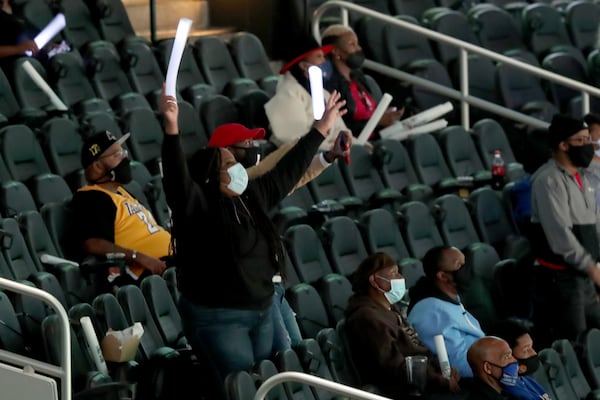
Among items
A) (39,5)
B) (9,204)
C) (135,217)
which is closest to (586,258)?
(135,217)

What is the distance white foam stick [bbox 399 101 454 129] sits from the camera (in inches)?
351

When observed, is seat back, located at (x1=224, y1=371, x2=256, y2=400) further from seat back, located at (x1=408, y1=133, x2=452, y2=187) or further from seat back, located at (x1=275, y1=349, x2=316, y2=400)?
seat back, located at (x1=408, y1=133, x2=452, y2=187)

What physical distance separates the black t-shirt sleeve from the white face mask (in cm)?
111

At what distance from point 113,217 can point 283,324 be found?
3.33ft

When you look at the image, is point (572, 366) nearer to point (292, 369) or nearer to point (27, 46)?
point (292, 369)

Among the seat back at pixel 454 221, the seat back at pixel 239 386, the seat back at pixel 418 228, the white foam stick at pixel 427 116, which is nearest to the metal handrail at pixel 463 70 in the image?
the white foam stick at pixel 427 116

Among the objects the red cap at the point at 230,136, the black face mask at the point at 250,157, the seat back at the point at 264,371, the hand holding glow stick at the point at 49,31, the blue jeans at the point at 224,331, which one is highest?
the red cap at the point at 230,136

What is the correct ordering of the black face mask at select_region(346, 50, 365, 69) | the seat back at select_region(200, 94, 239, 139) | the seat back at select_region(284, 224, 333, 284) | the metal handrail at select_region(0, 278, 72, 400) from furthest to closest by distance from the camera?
1. the black face mask at select_region(346, 50, 365, 69)
2. the seat back at select_region(200, 94, 239, 139)
3. the seat back at select_region(284, 224, 333, 284)
4. the metal handrail at select_region(0, 278, 72, 400)

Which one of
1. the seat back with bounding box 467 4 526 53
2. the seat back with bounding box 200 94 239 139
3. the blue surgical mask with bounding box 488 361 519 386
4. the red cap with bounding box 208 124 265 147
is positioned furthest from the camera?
the seat back with bounding box 467 4 526 53

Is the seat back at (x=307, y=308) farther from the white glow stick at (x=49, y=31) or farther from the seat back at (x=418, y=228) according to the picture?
the white glow stick at (x=49, y=31)

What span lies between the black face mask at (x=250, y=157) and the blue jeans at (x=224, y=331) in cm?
56

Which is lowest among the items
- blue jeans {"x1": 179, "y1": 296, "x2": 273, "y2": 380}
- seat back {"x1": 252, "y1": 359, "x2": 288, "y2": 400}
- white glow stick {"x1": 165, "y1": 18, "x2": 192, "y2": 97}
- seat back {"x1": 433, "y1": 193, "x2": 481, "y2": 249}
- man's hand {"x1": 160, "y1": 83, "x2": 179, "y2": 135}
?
seat back {"x1": 433, "y1": 193, "x2": 481, "y2": 249}

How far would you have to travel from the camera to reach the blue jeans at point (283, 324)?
6.18m

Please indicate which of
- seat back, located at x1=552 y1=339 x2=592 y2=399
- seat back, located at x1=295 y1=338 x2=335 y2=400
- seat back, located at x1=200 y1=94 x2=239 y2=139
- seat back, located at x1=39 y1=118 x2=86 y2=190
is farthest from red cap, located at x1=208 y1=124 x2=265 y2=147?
seat back, located at x1=200 y1=94 x2=239 y2=139
